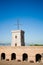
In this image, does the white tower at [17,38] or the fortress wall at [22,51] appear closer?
the fortress wall at [22,51]

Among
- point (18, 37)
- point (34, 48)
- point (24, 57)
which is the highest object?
point (18, 37)

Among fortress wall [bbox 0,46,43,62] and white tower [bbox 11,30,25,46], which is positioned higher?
white tower [bbox 11,30,25,46]

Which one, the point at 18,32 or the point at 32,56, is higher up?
the point at 18,32

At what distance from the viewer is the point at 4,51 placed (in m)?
32.2

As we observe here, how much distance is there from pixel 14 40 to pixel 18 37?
1382mm

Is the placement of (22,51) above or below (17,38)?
below

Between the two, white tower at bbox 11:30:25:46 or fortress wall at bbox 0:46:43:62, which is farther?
white tower at bbox 11:30:25:46

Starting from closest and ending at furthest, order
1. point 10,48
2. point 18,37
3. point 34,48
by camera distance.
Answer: point 34,48
point 10,48
point 18,37

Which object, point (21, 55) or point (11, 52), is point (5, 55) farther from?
point (21, 55)

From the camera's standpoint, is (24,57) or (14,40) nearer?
(24,57)

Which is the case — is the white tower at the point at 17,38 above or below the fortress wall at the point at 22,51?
above

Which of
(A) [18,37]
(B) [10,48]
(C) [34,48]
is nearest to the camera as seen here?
(C) [34,48]

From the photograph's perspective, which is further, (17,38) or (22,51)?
(17,38)

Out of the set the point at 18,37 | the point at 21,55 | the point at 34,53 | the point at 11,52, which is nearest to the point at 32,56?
the point at 34,53
